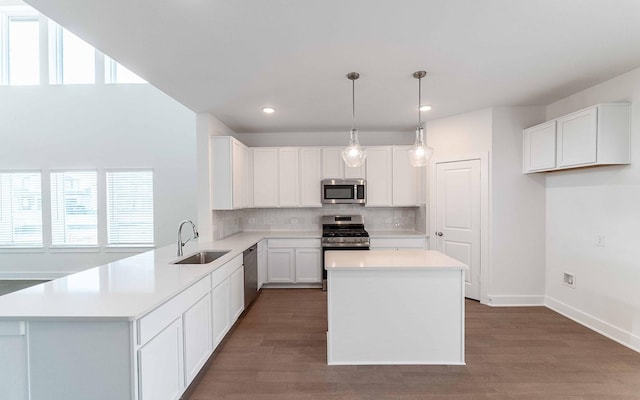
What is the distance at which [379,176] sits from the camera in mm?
4812

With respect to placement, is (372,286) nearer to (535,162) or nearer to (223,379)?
(223,379)

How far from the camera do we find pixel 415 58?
7.96ft

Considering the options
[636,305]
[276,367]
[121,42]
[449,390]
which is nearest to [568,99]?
[636,305]

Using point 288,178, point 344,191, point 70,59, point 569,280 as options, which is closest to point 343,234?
point 344,191

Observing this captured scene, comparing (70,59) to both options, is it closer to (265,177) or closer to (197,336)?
(265,177)

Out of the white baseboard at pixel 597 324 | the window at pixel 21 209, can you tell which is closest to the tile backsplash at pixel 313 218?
the white baseboard at pixel 597 324

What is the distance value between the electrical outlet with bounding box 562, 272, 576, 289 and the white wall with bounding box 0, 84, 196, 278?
5.93 metres

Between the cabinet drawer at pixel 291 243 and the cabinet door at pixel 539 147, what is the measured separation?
10.1ft

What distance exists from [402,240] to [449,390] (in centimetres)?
249

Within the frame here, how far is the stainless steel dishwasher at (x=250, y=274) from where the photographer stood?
361 centimetres

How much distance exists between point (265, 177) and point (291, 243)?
121 centimetres

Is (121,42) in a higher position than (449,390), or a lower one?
higher

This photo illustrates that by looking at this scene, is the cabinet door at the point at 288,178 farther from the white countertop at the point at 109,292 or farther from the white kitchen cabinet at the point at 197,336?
the white kitchen cabinet at the point at 197,336

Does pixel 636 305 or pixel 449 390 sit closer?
pixel 449 390
